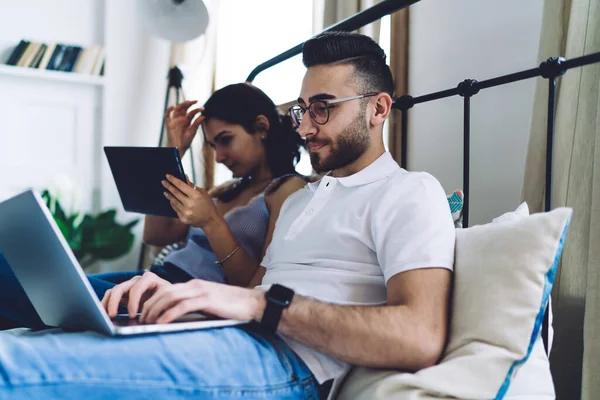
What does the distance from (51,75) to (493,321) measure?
2.79 m

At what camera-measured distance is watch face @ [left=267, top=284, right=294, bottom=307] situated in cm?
86

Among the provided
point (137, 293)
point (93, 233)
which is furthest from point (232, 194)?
point (93, 233)

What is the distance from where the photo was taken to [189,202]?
56.5 inches

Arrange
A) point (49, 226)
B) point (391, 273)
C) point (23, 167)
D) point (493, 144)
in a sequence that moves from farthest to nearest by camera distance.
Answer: point (23, 167), point (493, 144), point (391, 273), point (49, 226)

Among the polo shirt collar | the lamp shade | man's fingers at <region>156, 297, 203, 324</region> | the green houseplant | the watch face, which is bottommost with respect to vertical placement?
the green houseplant

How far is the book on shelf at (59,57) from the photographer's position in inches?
114

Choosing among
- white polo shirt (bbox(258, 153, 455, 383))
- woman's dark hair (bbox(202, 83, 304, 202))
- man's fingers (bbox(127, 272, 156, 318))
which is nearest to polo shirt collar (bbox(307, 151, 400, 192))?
white polo shirt (bbox(258, 153, 455, 383))

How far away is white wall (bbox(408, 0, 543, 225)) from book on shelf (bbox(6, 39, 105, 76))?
1.94m

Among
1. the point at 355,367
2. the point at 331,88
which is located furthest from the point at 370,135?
the point at 355,367

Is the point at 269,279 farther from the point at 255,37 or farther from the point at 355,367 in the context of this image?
the point at 255,37

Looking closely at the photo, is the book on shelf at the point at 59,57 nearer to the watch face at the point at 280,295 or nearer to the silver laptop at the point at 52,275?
the silver laptop at the point at 52,275

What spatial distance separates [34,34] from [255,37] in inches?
48.0

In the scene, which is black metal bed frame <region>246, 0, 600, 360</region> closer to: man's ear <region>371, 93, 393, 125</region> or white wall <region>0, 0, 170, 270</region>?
man's ear <region>371, 93, 393, 125</region>

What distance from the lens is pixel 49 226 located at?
28.2 inches
